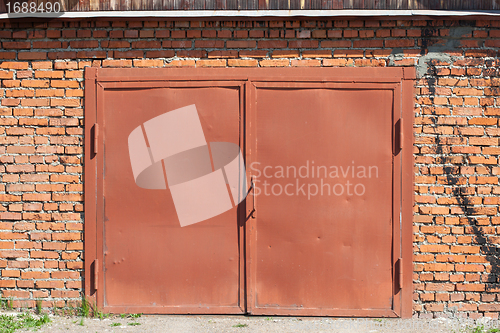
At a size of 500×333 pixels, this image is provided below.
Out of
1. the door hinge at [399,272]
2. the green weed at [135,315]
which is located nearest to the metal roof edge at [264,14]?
the door hinge at [399,272]

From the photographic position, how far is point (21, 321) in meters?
3.34

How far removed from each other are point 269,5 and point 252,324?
9.78 ft

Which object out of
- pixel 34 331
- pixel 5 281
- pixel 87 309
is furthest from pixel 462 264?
pixel 5 281

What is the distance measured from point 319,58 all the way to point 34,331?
3.56 metres

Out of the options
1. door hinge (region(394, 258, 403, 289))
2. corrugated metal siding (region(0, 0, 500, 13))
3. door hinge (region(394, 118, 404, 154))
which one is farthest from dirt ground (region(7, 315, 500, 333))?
corrugated metal siding (region(0, 0, 500, 13))

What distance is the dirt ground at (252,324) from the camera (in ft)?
10.6

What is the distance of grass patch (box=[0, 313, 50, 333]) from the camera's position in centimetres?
324

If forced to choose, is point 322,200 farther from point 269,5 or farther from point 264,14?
point 269,5

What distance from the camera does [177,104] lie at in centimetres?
345

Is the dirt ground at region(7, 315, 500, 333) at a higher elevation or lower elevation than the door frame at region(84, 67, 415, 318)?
lower

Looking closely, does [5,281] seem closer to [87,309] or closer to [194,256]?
[87,309]

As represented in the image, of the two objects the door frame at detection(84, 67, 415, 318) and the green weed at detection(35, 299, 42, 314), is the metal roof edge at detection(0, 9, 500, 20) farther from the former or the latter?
the green weed at detection(35, 299, 42, 314)

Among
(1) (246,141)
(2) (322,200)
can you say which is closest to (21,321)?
(1) (246,141)

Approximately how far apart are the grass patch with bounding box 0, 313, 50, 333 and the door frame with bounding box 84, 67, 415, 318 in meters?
0.43
